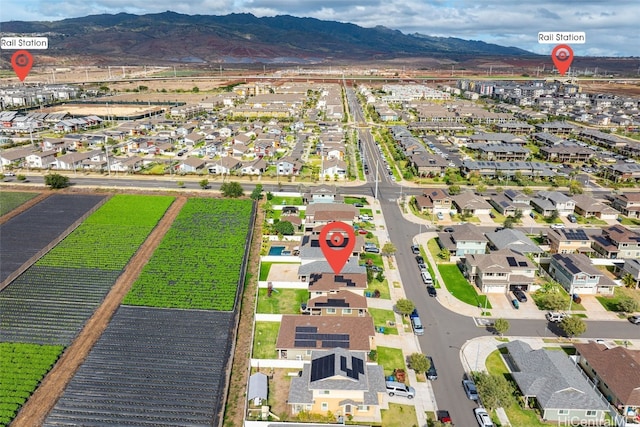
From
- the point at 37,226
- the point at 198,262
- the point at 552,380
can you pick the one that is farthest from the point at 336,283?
the point at 37,226

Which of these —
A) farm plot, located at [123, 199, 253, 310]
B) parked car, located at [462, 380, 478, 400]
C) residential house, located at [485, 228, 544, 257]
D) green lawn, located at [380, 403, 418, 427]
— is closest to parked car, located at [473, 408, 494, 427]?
parked car, located at [462, 380, 478, 400]

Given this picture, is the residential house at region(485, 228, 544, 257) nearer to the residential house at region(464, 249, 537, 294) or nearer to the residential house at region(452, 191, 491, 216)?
the residential house at region(464, 249, 537, 294)

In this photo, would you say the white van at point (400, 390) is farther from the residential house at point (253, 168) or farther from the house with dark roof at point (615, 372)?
the residential house at point (253, 168)

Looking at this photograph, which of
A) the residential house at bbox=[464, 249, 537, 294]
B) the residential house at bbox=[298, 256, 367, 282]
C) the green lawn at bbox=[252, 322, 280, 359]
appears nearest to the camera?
the green lawn at bbox=[252, 322, 280, 359]

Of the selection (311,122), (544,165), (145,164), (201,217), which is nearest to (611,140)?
(544,165)

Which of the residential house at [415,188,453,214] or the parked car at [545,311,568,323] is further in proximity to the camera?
the residential house at [415,188,453,214]

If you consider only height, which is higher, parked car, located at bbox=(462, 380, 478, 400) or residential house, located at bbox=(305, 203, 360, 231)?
residential house, located at bbox=(305, 203, 360, 231)

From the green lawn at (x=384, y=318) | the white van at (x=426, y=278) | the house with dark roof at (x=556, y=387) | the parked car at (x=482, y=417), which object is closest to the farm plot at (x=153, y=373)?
the green lawn at (x=384, y=318)
